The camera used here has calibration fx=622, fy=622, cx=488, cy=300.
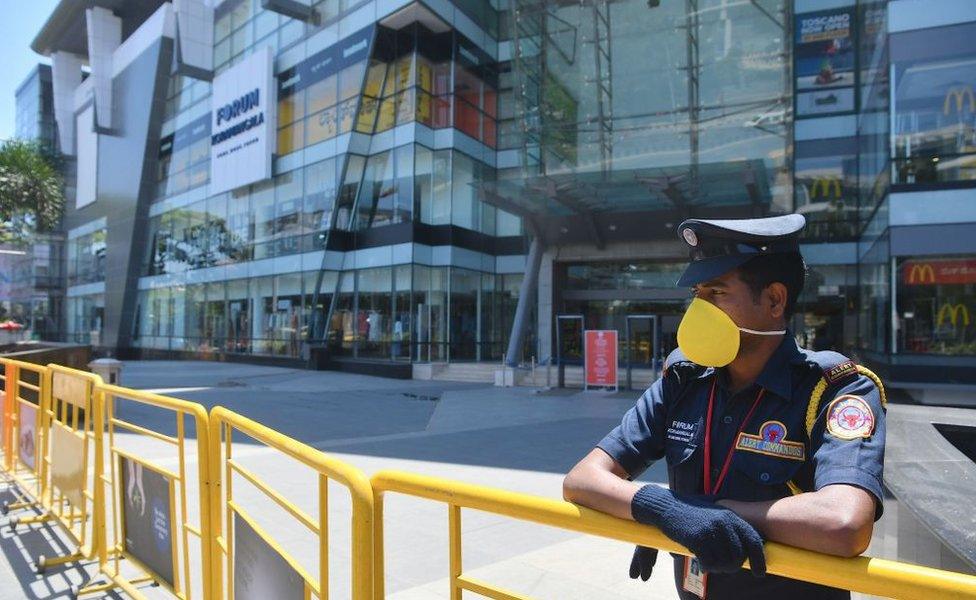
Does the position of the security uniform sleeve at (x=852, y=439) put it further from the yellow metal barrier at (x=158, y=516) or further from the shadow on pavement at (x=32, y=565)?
the shadow on pavement at (x=32, y=565)

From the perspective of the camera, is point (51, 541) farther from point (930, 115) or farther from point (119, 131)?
point (119, 131)

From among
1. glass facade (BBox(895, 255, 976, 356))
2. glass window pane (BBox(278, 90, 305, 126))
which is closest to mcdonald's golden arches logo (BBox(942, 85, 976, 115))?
glass facade (BBox(895, 255, 976, 356))

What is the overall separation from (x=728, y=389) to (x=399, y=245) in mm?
20999

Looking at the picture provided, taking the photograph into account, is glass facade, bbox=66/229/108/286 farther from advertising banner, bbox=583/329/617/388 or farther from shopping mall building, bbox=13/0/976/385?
advertising banner, bbox=583/329/617/388

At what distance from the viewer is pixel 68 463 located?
16.3ft

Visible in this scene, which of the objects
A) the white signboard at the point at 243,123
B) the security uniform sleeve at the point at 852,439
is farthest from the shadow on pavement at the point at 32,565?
the white signboard at the point at 243,123

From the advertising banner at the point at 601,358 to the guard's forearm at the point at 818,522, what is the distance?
14.5 metres

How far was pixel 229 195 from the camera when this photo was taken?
96.2 ft

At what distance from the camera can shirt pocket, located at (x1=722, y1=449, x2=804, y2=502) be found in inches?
62.9

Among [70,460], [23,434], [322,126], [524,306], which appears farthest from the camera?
[322,126]

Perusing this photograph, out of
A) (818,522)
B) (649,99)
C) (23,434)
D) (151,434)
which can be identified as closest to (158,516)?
(151,434)

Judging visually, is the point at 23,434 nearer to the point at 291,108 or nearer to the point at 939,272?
the point at 939,272

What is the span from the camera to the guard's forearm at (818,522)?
4.18ft

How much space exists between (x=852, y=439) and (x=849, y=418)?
0.23 ft
